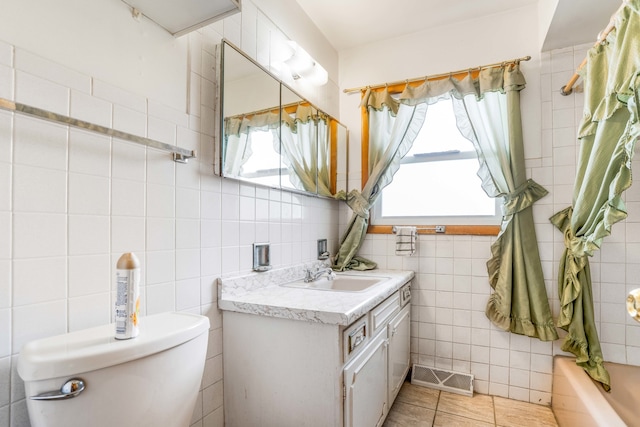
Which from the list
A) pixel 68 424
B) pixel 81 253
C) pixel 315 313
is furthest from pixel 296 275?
pixel 68 424

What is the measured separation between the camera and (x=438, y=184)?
2.31 metres

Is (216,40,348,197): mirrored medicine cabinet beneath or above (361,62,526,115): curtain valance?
beneath

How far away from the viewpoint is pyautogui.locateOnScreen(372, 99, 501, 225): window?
2210mm

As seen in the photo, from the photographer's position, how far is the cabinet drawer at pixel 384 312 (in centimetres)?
145

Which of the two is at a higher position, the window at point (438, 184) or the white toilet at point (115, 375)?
the window at point (438, 184)

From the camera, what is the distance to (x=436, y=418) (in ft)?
5.92

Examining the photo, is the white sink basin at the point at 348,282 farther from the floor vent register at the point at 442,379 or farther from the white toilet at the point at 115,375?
the white toilet at the point at 115,375

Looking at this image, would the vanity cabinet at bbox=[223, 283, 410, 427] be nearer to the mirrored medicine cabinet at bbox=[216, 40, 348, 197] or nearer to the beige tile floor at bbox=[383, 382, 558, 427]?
the beige tile floor at bbox=[383, 382, 558, 427]

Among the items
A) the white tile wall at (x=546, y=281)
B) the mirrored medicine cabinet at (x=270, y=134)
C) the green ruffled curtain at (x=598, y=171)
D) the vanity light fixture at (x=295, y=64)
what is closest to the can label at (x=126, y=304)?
the mirrored medicine cabinet at (x=270, y=134)

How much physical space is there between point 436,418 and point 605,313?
3.79ft

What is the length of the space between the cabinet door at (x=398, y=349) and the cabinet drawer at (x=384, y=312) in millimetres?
58

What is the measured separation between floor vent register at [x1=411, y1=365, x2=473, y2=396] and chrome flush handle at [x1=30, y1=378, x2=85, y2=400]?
2.07 m

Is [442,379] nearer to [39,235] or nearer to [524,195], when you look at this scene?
[524,195]

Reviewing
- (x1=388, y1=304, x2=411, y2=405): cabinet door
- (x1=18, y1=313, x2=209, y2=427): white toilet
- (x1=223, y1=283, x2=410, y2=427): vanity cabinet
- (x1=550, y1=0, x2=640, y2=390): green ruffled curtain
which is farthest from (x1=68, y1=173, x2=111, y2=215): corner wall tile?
(x1=550, y1=0, x2=640, y2=390): green ruffled curtain
